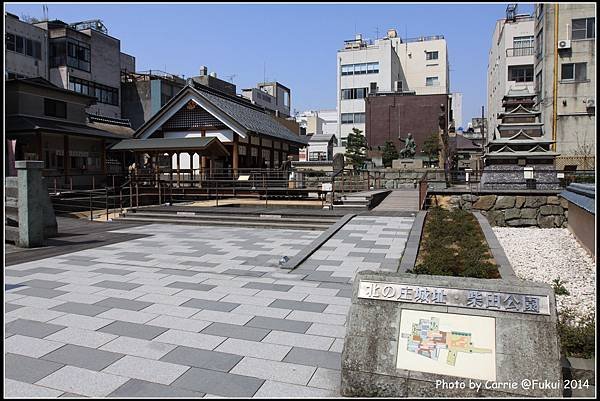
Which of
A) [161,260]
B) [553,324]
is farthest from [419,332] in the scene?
[161,260]

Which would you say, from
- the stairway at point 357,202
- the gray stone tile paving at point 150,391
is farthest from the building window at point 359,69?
the gray stone tile paving at point 150,391

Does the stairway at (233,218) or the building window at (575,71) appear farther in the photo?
the building window at (575,71)

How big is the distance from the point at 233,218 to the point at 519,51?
40919mm

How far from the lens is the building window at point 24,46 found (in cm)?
3291

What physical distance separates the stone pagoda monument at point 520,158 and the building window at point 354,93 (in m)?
44.0

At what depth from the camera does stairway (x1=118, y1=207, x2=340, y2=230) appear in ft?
48.3

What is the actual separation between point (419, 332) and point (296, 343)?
5.83 ft

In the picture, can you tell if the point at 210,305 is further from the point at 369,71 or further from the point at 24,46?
the point at 369,71

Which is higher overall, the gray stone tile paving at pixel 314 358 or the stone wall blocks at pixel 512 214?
the stone wall blocks at pixel 512 214

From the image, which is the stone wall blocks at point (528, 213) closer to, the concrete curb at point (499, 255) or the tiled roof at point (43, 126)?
the concrete curb at point (499, 255)

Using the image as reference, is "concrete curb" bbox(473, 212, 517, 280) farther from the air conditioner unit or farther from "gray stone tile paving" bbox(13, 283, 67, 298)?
the air conditioner unit

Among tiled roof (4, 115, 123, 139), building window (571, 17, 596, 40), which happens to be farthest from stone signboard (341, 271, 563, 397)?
building window (571, 17, 596, 40)

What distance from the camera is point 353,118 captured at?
6341 centimetres

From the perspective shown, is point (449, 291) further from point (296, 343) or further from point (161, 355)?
point (161, 355)
